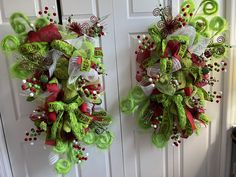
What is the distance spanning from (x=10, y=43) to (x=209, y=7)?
1066 mm

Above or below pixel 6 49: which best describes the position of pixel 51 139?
below

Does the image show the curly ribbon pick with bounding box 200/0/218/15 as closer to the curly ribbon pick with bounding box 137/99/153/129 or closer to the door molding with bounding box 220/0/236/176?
the door molding with bounding box 220/0/236/176

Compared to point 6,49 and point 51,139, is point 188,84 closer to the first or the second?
point 51,139

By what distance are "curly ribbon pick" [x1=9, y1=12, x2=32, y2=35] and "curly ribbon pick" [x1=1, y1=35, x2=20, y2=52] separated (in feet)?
0.19

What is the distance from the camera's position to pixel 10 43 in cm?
122

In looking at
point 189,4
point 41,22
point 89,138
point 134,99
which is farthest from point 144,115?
point 41,22

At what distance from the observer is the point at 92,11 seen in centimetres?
135

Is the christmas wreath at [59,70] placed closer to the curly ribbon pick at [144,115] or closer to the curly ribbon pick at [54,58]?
the curly ribbon pick at [54,58]

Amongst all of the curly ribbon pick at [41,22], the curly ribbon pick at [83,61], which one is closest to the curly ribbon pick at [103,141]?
the curly ribbon pick at [83,61]

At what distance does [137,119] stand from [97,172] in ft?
1.48

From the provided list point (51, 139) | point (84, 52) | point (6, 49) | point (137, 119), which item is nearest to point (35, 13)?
point (6, 49)

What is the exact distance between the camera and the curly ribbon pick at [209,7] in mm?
1280

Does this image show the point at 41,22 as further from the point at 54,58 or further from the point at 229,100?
the point at 229,100

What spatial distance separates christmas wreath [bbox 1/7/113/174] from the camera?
121cm
